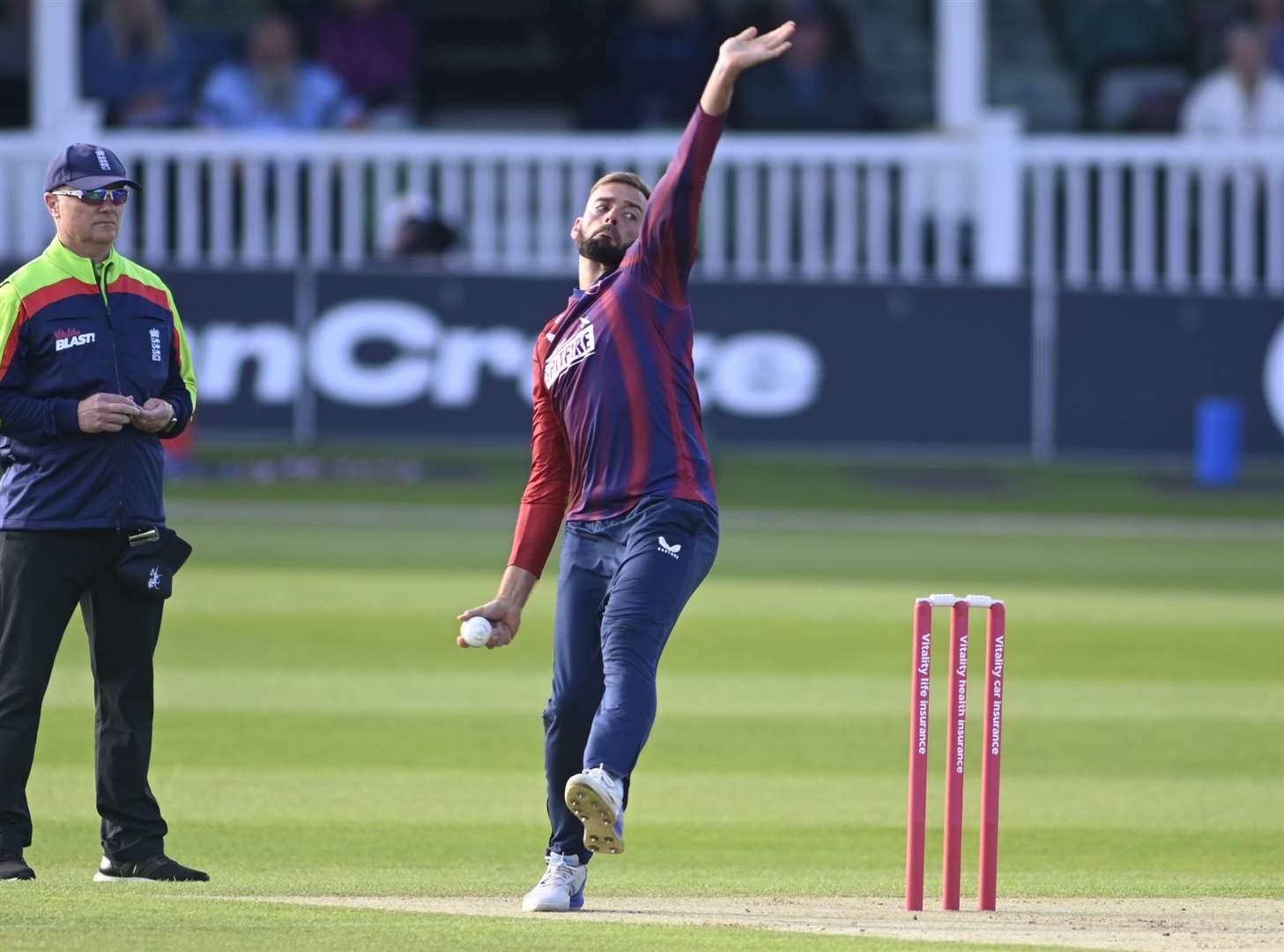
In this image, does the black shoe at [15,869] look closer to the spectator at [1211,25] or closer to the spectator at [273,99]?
the spectator at [273,99]

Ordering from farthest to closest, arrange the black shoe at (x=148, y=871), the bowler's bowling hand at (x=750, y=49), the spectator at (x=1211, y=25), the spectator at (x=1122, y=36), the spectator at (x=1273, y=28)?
the spectator at (x=1211, y=25), the spectator at (x=1122, y=36), the spectator at (x=1273, y=28), the black shoe at (x=148, y=871), the bowler's bowling hand at (x=750, y=49)

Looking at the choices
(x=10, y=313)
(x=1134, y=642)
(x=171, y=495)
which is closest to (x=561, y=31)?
(x=171, y=495)

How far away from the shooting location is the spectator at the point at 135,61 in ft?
76.6

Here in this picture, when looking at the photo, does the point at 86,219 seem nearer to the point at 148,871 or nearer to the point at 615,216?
the point at 615,216

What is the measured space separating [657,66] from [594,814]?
1761cm

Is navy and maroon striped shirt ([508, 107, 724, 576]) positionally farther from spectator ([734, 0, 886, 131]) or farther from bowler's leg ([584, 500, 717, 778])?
spectator ([734, 0, 886, 131])

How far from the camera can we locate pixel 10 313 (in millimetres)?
7375

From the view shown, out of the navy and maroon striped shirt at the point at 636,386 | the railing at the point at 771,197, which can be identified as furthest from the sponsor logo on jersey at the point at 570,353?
the railing at the point at 771,197

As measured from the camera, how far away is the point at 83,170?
24.3ft

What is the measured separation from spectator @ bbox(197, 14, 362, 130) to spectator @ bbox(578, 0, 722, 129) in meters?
2.54

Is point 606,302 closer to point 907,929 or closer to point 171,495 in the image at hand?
point 907,929

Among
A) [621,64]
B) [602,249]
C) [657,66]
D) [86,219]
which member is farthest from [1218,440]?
[86,219]

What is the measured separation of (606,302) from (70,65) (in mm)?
16457

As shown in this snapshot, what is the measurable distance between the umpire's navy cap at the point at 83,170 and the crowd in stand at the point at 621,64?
14598 millimetres
